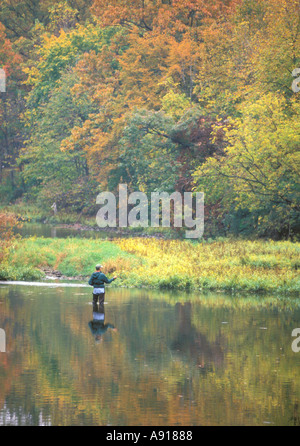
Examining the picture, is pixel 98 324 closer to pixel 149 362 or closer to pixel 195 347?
pixel 195 347

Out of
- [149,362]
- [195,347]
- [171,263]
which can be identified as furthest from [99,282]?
[171,263]

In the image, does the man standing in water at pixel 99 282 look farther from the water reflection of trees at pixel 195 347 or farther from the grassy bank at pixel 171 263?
the grassy bank at pixel 171 263

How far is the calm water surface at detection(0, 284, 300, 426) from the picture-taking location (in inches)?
436

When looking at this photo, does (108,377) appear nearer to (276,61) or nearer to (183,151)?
(276,61)

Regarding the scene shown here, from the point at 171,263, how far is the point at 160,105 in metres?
27.3

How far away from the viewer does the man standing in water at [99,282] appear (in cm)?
2036

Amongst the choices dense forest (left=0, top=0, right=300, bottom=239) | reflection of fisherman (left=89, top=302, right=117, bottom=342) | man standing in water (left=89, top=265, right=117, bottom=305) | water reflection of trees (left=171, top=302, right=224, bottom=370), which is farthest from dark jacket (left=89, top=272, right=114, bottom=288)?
dense forest (left=0, top=0, right=300, bottom=239)

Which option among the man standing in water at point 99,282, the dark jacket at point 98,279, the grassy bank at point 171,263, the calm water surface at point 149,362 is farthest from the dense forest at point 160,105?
the dark jacket at point 98,279

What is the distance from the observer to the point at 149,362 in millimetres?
14461

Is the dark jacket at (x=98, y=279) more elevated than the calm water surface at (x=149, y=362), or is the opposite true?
the dark jacket at (x=98, y=279)

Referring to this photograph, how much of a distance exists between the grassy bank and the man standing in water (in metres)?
5.69

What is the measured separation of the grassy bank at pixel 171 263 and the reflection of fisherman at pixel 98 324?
567 centimetres

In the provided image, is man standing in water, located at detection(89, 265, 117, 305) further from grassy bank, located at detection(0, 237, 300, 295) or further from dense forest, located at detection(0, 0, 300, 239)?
dense forest, located at detection(0, 0, 300, 239)

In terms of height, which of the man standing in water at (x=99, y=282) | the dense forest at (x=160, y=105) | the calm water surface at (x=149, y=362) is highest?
the dense forest at (x=160, y=105)
